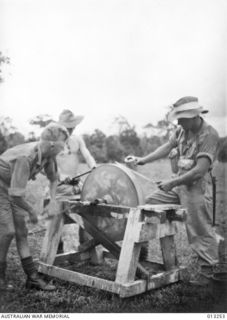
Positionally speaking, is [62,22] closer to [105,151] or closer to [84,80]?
[84,80]

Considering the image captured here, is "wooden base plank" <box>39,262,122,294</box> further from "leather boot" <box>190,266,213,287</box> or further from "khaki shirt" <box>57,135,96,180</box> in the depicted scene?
"khaki shirt" <box>57,135,96,180</box>

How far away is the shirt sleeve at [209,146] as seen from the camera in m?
4.32

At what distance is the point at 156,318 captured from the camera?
3.71 metres

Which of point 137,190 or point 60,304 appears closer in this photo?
point 60,304

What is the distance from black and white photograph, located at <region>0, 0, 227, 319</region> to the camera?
3906mm

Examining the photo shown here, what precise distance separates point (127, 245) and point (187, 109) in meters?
1.68

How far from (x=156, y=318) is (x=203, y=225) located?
1269 mm

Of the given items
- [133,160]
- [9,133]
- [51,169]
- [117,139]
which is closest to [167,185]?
[133,160]

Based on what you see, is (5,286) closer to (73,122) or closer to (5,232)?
(5,232)

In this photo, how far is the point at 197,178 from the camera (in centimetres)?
439

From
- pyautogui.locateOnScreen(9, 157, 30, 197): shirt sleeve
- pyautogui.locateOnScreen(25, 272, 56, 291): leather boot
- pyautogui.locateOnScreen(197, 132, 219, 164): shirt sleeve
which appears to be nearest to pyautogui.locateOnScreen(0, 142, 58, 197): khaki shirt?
pyautogui.locateOnScreen(9, 157, 30, 197): shirt sleeve

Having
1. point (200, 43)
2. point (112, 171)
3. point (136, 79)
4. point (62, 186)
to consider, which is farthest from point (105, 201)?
point (200, 43)

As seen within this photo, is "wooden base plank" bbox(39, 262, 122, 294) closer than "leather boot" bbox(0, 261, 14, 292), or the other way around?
"wooden base plank" bbox(39, 262, 122, 294)

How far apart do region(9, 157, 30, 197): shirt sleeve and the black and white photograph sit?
0.04ft
